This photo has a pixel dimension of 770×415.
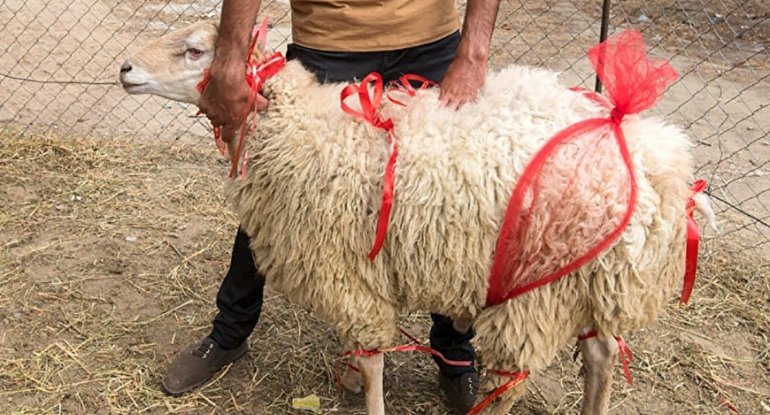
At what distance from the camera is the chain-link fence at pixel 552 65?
16.5 ft

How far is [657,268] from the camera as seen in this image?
2.16 meters

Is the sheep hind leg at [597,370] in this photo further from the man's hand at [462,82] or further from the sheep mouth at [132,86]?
the sheep mouth at [132,86]

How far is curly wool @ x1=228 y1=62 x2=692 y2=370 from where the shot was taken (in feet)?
7.02

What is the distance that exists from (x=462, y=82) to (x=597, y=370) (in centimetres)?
104

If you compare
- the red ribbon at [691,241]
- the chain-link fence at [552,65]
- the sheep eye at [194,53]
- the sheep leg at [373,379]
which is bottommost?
the chain-link fence at [552,65]

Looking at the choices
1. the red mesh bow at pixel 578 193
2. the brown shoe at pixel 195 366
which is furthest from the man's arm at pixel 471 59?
the brown shoe at pixel 195 366

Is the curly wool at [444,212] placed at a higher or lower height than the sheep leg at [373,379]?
higher

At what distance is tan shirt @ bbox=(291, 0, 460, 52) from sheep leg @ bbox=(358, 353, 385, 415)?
3.26 feet

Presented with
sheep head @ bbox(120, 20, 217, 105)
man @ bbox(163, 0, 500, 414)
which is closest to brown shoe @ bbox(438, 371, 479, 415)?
man @ bbox(163, 0, 500, 414)

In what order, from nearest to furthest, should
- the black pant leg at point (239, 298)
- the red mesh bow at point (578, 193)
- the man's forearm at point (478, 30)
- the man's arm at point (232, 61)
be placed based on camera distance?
the red mesh bow at point (578, 193), the man's arm at point (232, 61), the man's forearm at point (478, 30), the black pant leg at point (239, 298)

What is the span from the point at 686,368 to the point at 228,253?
217 centimetres

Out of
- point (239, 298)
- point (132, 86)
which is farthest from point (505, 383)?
point (132, 86)

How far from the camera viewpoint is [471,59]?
2340mm

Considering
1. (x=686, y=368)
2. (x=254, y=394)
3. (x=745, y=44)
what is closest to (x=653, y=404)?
(x=686, y=368)
